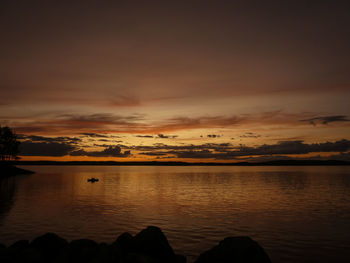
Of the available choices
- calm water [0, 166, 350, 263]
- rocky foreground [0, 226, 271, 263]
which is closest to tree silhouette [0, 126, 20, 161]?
calm water [0, 166, 350, 263]

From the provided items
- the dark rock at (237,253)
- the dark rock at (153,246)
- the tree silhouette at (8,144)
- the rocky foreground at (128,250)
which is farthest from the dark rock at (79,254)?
the tree silhouette at (8,144)

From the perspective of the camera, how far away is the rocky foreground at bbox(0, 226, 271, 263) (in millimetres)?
15000

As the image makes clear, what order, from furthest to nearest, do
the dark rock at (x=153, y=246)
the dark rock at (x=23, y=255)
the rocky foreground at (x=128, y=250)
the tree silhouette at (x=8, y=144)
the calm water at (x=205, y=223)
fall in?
1. the tree silhouette at (x=8, y=144)
2. the calm water at (x=205, y=223)
3. the dark rock at (x=153, y=246)
4. the dark rock at (x=23, y=255)
5. the rocky foreground at (x=128, y=250)

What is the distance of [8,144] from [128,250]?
419 feet

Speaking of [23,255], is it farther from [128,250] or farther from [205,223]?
[205,223]

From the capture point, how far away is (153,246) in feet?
57.2

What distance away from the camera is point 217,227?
28.4 meters

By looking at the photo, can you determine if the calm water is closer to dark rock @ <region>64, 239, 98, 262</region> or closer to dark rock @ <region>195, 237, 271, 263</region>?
dark rock @ <region>195, 237, 271, 263</region>

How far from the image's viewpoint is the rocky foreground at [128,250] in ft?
49.2

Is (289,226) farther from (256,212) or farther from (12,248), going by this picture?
(12,248)

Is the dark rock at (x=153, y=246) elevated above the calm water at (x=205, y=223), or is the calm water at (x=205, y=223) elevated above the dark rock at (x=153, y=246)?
the dark rock at (x=153, y=246)

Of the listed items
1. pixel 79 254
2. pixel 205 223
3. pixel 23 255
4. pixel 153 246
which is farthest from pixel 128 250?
pixel 205 223

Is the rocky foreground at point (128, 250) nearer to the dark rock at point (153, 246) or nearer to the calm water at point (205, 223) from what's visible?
the dark rock at point (153, 246)

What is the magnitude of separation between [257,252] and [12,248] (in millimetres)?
13309
